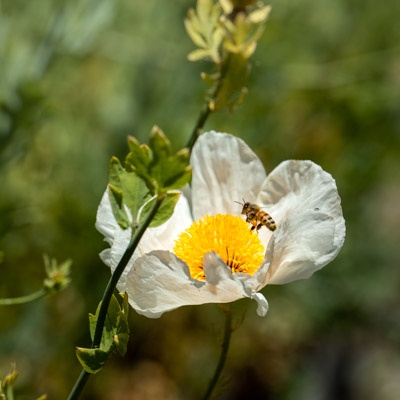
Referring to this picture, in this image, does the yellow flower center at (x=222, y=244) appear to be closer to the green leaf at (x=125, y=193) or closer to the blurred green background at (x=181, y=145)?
the green leaf at (x=125, y=193)

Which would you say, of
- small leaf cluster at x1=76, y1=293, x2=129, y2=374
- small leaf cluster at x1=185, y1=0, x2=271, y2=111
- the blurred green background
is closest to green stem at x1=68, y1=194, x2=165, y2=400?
small leaf cluster at x1=76, y1=293, x2=129, y2=374

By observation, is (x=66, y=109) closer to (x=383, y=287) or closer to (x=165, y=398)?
(x=165, y=398)

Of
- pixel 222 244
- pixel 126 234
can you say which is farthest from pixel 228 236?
pixel 126 234

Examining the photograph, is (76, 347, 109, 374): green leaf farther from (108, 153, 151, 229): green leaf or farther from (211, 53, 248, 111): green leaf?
(211, 53, 248, 111): green leaf

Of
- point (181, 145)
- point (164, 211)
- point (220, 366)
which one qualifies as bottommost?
point (181, 145)

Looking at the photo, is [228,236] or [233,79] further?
[228,236]

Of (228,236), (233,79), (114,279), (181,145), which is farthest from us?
(181,145)

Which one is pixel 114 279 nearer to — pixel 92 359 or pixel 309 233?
pixel 92 359
